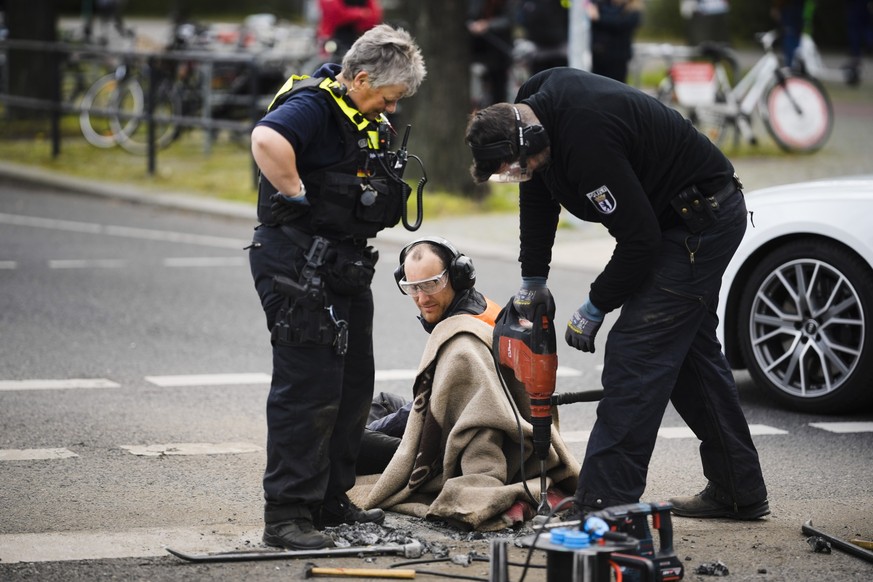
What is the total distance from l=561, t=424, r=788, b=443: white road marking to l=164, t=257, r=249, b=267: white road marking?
17.2 feet

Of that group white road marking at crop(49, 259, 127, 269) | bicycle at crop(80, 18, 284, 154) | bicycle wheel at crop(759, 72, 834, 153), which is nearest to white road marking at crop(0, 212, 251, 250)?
white road marking at crop(49, 259, 127, 269)

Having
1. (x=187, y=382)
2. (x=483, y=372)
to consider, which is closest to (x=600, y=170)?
(x=483, y=372)

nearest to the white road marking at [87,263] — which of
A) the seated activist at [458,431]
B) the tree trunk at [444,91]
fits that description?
the tree trunk at [444,91]

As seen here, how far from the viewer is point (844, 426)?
698cm

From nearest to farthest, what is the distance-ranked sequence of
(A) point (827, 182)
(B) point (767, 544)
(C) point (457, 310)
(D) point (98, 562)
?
1. (D) point (98, 562)
2. (B) point (767, 544)
3. (C) point (457, 310)
4. (A) point (827, 182)

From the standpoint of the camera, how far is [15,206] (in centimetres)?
1452

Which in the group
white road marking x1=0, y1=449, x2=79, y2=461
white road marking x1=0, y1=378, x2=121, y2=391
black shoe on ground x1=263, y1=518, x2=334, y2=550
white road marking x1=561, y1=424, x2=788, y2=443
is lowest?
white road marking x1=0, y1=378, x2=121, y2=391

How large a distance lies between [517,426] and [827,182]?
115 inches

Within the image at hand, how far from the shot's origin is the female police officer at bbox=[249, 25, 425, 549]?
481 cm

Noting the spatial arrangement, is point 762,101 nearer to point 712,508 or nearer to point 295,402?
point 712,508

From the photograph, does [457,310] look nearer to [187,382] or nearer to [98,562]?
[98,562]

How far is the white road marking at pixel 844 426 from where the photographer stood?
22.7 feet

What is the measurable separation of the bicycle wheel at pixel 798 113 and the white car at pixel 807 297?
946 cm

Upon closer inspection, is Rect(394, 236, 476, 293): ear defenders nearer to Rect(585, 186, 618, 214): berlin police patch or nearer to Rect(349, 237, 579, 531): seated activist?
Rect(349, 237, 579, 531): seated activist
